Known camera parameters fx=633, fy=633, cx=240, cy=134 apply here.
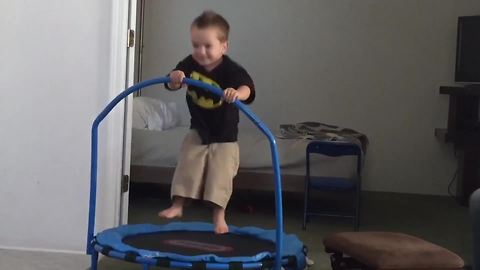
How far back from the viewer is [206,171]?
2.51 meters

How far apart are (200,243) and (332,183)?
1673mm

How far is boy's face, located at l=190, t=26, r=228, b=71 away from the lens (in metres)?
2.29

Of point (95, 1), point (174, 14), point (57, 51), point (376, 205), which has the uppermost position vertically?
point (174, 14)

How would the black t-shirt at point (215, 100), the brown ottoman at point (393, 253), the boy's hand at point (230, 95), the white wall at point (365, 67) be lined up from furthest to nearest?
the white wall at point (365, 67) → the brown ottoman at point (393, 253) → the black t-shirt at point (215, 100) → the boy's hand at point (230, 95)

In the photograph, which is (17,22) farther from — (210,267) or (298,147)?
(298,147)

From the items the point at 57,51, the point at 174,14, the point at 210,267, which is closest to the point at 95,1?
the point at 57,51

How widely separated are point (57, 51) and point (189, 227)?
45.9 inches

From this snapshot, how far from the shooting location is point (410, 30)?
6.01 m

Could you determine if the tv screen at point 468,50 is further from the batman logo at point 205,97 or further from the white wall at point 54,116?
the batman logo at point 205,97

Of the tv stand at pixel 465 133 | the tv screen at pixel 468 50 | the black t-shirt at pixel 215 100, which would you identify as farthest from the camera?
the tv screen at pixel 468 50

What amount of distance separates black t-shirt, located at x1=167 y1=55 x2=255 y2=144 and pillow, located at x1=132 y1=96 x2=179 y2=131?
2539mm

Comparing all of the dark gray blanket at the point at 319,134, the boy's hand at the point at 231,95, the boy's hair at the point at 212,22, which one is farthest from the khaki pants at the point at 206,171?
the dark gray blanket at the point at 319,134

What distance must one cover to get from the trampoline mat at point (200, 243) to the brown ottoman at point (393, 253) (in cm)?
36

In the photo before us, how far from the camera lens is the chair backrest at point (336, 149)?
4.24m
